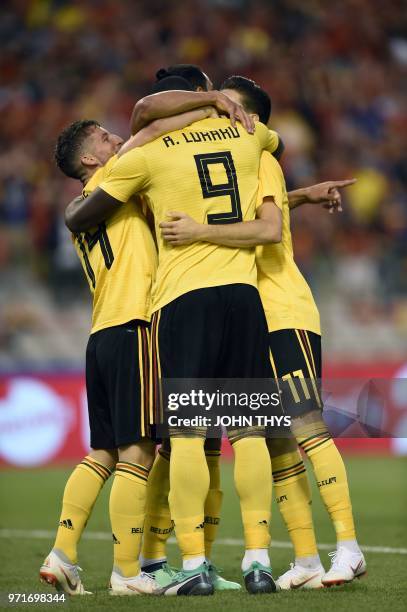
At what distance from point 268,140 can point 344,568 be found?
189 cm

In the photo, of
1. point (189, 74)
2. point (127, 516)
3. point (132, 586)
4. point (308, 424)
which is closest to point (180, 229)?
point (189, 74)

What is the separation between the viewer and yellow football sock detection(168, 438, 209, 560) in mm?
4148

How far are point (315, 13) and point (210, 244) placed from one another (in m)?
12.9

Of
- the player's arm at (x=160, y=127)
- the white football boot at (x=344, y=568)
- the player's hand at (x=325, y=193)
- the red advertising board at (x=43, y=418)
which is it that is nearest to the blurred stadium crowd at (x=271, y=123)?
the red advertising board at (x=43, y=418)

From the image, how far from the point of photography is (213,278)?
4293 millimetres

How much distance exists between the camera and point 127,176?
4.36 m

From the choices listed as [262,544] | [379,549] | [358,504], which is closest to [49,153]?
[358,504]

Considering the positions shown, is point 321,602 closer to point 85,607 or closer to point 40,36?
point 85,607

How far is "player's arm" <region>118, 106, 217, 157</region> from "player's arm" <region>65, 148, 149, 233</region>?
7 cm

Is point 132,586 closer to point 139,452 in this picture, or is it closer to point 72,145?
point 139,452

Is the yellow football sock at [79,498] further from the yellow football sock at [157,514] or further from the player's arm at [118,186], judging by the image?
the player's arm at [118,186]

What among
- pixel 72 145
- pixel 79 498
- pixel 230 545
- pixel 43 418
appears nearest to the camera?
pixel 79 498

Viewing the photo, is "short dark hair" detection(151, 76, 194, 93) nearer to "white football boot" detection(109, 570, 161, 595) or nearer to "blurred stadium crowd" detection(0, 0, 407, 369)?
"white football boot" detection(109, 570, 161, 595)

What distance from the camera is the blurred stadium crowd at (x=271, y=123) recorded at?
12.8 metres
